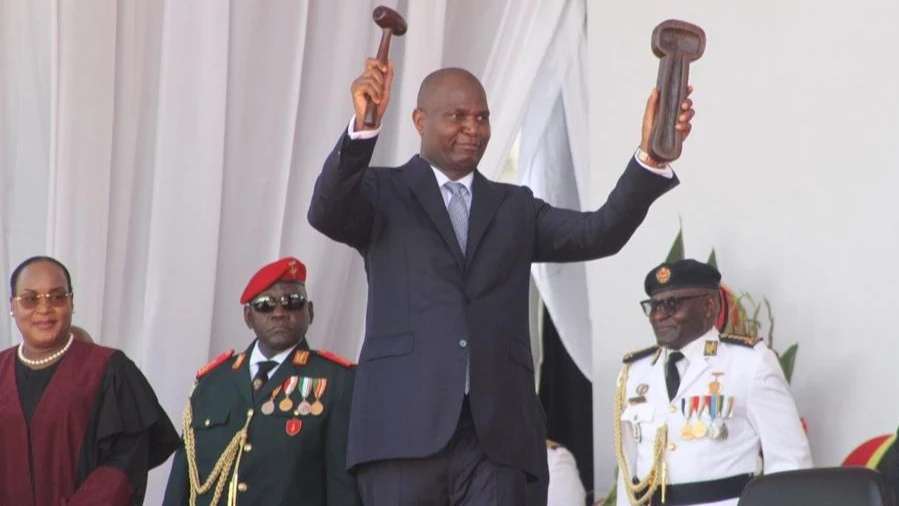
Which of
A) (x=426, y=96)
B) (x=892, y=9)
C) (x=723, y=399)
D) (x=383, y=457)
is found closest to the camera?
(x=383, y=457)

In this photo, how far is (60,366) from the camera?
4840mm

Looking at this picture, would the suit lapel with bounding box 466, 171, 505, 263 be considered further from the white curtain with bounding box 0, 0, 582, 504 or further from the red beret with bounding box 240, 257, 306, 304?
the white curtain with bounding box 0, 0, 582, 504

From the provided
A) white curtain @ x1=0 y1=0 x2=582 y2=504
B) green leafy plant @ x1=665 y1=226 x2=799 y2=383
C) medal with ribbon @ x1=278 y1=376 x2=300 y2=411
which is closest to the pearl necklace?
medal with ribbon @ x1=278 y1=376 x2=300 y2=411

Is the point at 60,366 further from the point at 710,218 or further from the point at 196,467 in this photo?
the point at 710,218

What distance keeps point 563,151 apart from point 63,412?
336cm

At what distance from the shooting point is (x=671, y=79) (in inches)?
129

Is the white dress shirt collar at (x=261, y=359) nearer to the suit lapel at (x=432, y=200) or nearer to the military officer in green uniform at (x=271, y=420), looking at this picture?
the military officer in green uniform at (x=271, y=420)

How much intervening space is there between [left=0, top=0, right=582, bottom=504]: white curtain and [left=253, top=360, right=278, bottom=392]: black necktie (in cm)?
106

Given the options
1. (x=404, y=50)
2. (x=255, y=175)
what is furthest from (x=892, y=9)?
(x=255, y=175)

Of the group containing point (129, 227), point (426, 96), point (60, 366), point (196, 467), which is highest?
point (426, 96)

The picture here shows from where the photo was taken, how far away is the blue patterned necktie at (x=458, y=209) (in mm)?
3480

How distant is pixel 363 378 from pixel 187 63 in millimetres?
3149

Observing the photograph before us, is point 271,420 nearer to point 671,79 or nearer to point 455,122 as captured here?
point 455,122

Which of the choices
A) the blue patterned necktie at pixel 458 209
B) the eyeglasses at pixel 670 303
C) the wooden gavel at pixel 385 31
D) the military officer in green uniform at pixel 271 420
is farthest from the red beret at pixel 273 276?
the wooden gavel at pixel 385 31
